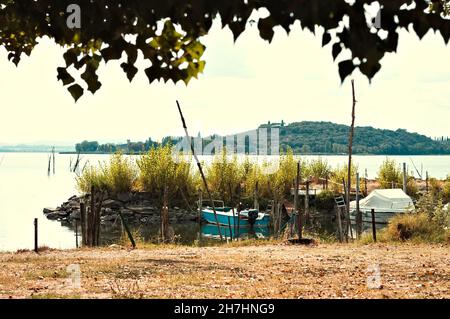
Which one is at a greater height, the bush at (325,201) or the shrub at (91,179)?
the shrub at (91,179)

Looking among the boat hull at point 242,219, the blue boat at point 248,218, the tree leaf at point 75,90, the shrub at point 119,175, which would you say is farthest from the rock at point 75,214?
the tree leaf at point 75,90

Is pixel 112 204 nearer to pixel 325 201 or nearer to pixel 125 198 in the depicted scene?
pixel 125 198

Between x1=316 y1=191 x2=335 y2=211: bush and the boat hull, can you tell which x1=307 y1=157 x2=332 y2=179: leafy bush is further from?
the boat hull

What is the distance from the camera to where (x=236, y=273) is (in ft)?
33.3

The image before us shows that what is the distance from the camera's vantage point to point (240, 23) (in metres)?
3.96

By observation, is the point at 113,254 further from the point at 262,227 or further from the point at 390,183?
the point at 390,183

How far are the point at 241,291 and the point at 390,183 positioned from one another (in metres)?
32.1

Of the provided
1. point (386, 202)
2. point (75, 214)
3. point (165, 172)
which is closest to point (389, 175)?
point (386, 202)

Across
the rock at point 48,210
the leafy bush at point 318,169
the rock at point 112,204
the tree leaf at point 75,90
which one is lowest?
the rock at point 48,210

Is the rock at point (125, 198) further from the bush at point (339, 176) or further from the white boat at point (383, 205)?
the white boat at point (383, 205)

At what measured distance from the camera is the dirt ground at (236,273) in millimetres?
8211

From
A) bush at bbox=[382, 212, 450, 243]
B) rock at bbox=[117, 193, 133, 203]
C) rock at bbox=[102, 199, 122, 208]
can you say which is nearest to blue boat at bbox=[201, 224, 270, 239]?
rock at bbox=[102, 199, 122, 208]
